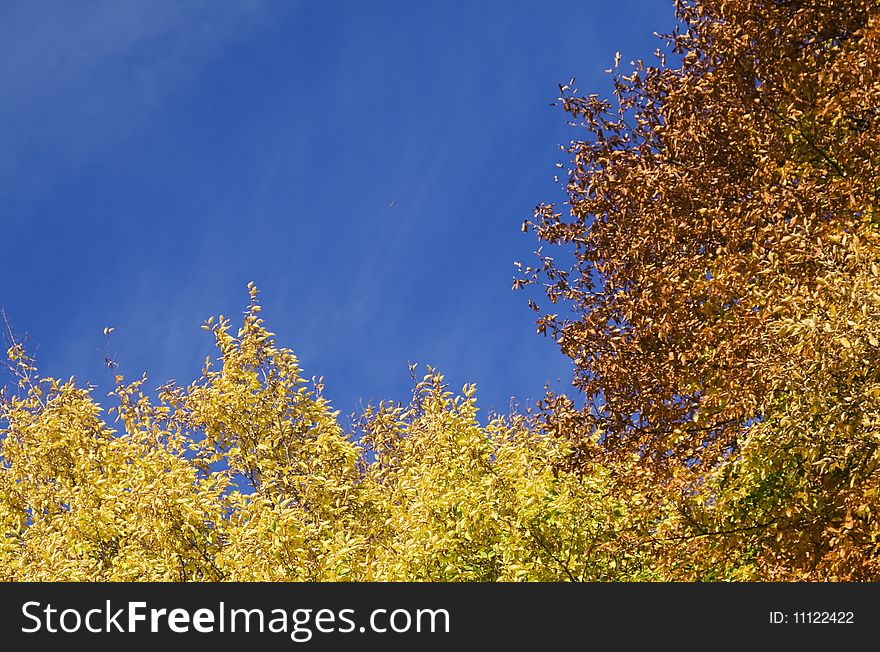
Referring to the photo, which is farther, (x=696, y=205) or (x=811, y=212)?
(x=696, y=205)

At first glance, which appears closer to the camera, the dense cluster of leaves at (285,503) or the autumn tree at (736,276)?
the autumn tree at (736,276)

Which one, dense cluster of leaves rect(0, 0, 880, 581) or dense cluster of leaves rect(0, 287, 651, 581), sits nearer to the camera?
dense cluster of leaves rect(0, 0, 880, 581)

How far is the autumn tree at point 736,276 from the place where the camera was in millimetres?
10141

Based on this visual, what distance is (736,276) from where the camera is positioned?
1123 centimetres

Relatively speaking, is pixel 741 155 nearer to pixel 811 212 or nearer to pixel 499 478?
pixel 811 212

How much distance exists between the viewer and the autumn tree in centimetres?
1014

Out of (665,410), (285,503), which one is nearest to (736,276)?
(665,410)

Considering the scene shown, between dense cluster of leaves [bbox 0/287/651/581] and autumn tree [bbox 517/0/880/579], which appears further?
dense cluster of leaves [bbox 0/287/651/581]

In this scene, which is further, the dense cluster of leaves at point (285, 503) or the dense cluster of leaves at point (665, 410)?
the dense cluster of leaves at point (285, 503)

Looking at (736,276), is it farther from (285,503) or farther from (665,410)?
(285,503)
